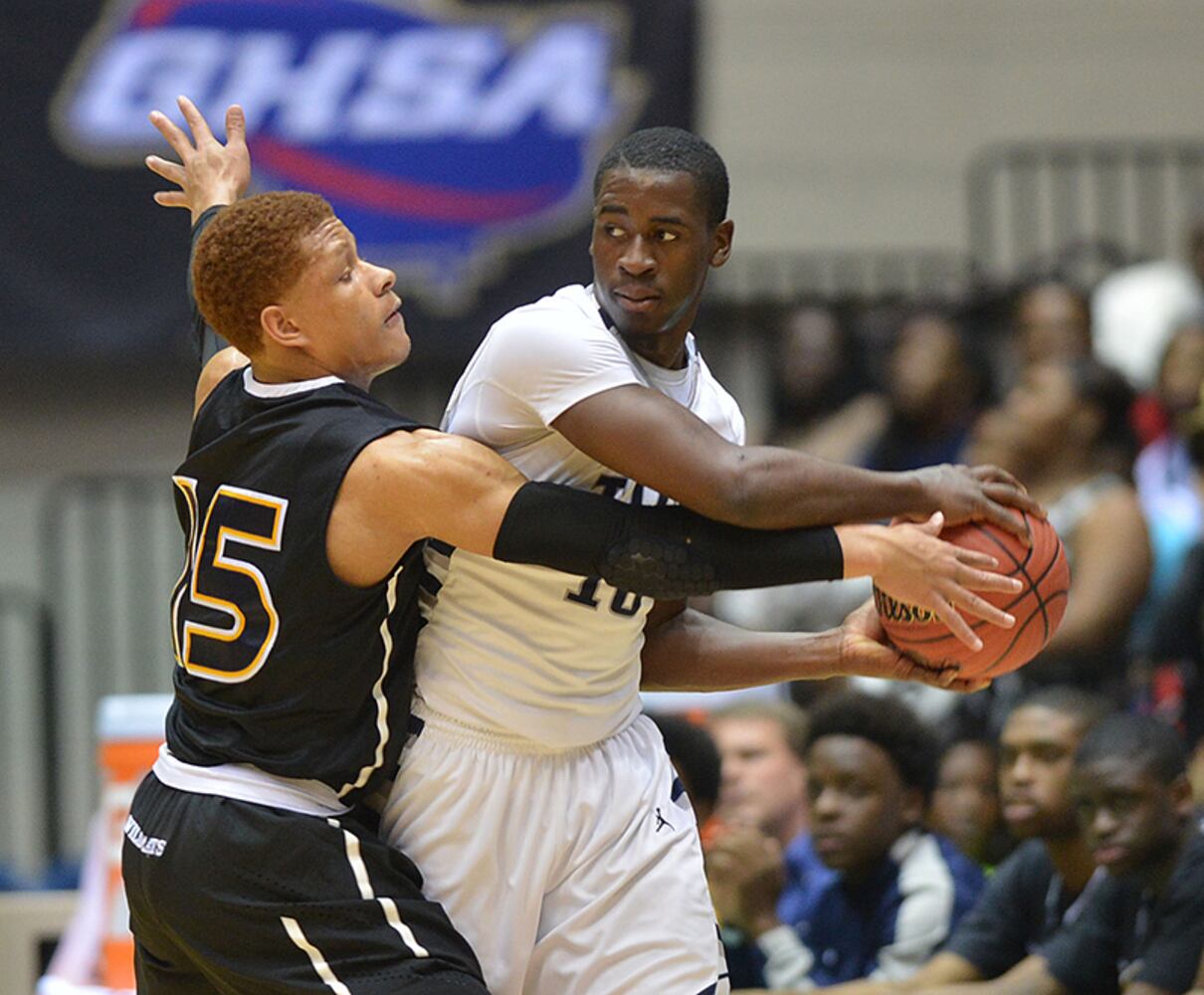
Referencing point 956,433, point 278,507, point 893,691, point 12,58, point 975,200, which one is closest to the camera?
point 278,507

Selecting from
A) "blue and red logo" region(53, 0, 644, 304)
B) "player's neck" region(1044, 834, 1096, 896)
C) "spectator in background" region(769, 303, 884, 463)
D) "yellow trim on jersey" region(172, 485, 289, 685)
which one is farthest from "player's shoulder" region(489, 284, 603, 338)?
"blue and red logo" region(53, 0, 644, 304)

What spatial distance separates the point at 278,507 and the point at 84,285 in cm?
615

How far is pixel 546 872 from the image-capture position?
3.69m

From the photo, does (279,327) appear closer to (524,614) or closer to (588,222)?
(524,614)

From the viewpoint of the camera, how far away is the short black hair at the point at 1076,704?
553 cm

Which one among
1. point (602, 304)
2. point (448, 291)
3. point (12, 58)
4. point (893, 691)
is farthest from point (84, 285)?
point (602, 304)

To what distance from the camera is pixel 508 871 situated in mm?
3678

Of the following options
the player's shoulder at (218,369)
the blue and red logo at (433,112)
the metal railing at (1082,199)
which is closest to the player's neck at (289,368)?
the player's shoulder at (218,369)

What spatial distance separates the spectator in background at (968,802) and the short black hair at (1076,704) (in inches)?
15.5

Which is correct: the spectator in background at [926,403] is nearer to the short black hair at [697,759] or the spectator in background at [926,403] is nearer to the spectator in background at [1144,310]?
the spectator in background at [1144,310]

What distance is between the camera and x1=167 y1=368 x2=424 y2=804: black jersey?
350cm

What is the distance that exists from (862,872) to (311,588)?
268 cm

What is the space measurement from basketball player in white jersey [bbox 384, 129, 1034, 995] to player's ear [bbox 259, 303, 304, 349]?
321mm

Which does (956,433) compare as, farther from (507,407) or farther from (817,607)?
(507,407)
